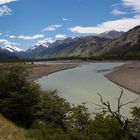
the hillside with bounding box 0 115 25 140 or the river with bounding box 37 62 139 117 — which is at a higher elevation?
the hillside with bounding box 0 115 25 140

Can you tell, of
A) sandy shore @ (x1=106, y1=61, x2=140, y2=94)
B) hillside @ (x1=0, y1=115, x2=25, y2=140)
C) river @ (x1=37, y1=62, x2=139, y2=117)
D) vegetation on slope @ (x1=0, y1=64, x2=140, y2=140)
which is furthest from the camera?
sandy shore @ (x1=106, y1=61, x2=140, y2=94)

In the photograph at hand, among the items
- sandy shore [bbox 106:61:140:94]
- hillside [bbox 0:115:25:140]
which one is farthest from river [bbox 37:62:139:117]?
hillside [bbox 0:115:25:140]

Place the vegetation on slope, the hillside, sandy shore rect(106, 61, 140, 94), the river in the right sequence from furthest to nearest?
sandy shore rect(106, 61, 140, 94) → the river → the vegetation on slope → the hillside

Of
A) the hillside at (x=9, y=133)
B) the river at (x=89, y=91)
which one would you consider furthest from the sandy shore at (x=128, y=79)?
the hillside at (x=9, y=133)

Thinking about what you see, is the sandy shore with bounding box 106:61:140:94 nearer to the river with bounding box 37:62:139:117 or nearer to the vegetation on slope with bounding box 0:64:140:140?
the river with bounding box 37:62:139:117

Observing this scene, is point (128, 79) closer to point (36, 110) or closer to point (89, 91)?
point (89, 91)

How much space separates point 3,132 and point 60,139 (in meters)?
7.81

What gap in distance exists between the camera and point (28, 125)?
3453 centimetres

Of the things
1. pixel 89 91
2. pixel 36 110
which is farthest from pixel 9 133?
pixel 89 91

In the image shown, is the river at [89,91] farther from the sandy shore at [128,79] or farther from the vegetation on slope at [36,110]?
the vegetation on slope at [36,110]

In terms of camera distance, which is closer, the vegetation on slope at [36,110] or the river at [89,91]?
the vegetation on slope at [36,110]

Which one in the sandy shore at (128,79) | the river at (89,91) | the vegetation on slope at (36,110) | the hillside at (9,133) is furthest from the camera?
the sandy shore at (128,79)

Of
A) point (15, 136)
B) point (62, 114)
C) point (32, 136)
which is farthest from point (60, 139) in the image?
point (62, 114)

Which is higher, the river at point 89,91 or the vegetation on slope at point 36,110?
the vegetation on slope at point 36,110
